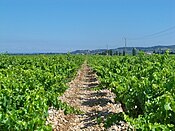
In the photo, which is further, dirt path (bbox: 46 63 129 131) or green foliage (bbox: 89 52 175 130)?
dirt path (bbox: 46 63 129 131)

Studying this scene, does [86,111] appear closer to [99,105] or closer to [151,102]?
[99,105]

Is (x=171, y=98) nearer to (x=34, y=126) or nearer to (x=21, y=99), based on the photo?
(x=34, y=126)

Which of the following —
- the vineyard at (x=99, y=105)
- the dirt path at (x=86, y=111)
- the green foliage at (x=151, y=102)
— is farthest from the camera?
the dirt path at (x=86, y=111)

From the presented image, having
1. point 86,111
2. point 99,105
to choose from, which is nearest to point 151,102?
point 86,111

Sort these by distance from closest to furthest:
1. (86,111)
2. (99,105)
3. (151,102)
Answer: (151,102)
(86,111)
(99,105)

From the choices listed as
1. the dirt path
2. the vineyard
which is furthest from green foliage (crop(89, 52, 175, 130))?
the dirt path

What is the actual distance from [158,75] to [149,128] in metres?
4.77

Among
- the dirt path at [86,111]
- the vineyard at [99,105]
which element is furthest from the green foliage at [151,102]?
the dirt path at [86,111]

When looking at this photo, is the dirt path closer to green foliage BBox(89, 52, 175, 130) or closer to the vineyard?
the vineyard

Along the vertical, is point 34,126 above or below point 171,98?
below

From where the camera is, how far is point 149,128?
561cm

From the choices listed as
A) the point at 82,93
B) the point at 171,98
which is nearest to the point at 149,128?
the point at 171,98

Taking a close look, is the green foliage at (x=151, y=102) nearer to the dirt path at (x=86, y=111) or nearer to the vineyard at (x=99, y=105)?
the vineyard at (x=99, y=105)

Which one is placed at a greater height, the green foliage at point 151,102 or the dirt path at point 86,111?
the green foliage at point 151,102
